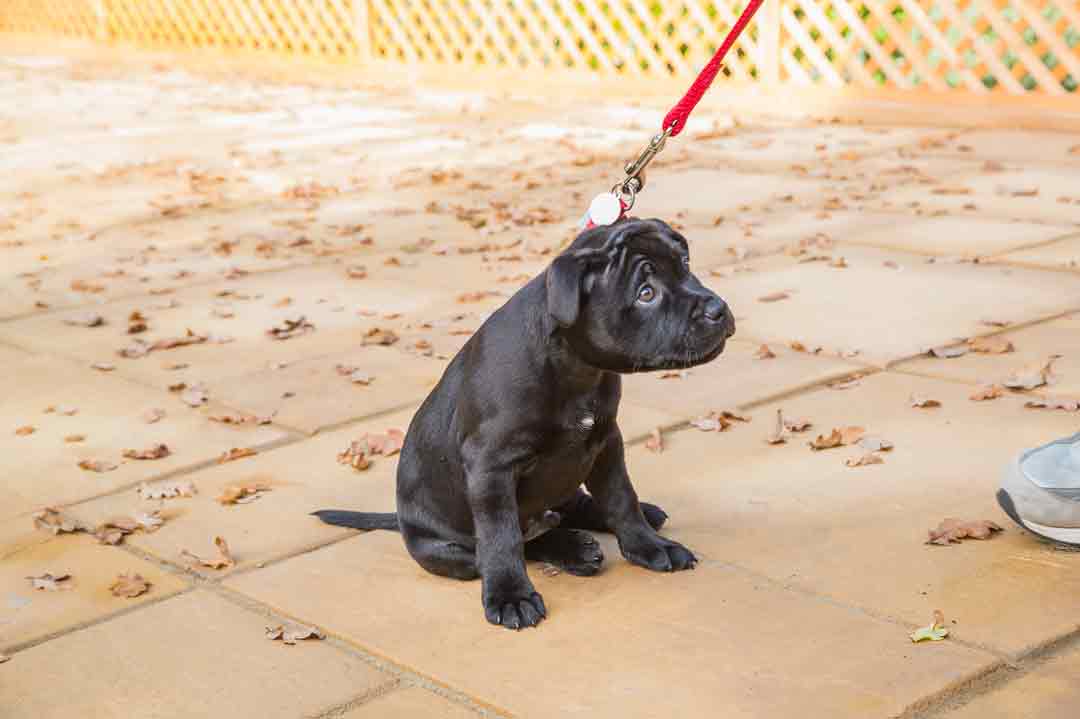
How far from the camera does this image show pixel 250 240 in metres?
7.17

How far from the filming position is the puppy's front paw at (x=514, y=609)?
9.46 ft

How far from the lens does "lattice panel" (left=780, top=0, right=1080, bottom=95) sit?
979cm

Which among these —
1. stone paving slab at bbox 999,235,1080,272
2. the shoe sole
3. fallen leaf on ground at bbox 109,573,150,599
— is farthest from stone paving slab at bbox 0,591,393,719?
stone paving slab at bbox 999,235,1080,272

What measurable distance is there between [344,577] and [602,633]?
2.11 ft

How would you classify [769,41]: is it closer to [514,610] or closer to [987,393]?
[987,393]

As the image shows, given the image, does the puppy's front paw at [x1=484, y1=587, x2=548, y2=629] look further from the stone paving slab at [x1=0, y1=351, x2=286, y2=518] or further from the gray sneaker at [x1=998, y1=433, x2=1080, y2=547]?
the stone paving slab at [x1=0, y1=351, x2=286, y2=518]

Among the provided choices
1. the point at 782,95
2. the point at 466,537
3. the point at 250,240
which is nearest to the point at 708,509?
the point at 466,537

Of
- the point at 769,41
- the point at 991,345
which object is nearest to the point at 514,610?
the point at 991,345

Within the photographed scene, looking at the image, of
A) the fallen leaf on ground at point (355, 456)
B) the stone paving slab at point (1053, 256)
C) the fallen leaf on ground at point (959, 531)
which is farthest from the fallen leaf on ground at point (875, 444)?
the stone paving slab at point (1053, 256)

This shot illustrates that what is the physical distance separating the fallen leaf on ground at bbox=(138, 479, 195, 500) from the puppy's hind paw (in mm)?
1166

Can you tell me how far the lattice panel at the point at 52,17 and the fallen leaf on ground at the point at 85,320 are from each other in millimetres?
14024

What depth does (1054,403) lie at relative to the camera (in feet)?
13.4

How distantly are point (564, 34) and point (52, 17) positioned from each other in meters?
9.73

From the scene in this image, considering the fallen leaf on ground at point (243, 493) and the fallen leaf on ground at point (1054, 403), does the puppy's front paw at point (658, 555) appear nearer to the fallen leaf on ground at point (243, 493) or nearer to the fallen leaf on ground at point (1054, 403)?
the fallen leaf on ground at point (243, 493)
